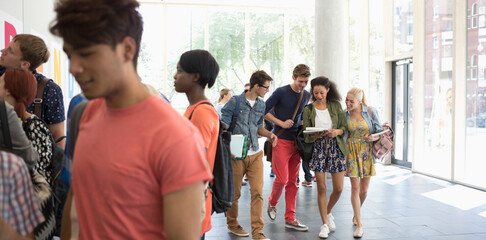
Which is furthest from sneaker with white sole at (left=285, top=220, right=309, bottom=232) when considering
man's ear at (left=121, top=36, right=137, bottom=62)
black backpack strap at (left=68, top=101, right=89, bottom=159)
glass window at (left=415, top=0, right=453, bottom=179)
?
glass window at (left=415, top=0, right=453, bottom=179)

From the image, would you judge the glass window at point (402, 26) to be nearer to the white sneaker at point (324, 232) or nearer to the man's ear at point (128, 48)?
the white sneaker at point (324, 232)

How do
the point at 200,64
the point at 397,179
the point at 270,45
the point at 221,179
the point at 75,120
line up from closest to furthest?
the point at 75,120, the point at 200,64, the point at 221,179, the point at 397,179, the point at 270,45

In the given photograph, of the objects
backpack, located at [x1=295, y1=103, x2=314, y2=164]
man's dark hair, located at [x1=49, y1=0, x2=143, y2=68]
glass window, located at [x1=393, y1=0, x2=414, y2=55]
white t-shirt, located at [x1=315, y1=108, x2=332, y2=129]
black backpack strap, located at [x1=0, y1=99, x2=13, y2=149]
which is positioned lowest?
backpack, located at [x1=295, y1=103, x2=314, y2=164]

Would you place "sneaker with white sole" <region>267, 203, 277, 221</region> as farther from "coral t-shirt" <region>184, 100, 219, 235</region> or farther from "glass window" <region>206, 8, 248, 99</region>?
"glass window" <region>206, 8, 248, 99</region>

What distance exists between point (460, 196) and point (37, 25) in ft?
22.5

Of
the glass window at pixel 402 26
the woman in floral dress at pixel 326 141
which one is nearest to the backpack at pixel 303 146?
the woman in floral dress at pixel 326 141

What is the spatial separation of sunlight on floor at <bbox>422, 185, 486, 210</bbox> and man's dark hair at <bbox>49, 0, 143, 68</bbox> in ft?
21.4

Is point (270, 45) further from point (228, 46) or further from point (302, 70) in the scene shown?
point (302, 70)

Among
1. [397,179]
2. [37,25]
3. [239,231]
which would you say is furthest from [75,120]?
[397,179]

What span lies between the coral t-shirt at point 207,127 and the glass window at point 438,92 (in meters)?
7.58

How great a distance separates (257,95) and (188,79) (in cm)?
257

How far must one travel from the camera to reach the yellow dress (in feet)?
16.9

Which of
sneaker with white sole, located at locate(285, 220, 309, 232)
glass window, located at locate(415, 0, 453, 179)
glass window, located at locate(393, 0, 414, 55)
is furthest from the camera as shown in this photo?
glass window, located at locate(393, 0, 414, 55)

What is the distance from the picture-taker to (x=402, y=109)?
11.1m
